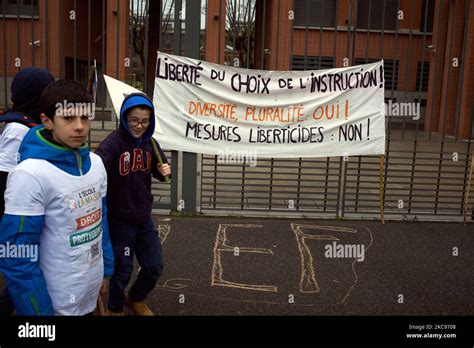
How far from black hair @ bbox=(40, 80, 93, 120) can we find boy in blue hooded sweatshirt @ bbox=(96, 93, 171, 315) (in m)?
0.78

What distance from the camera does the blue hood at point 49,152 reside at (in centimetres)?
221

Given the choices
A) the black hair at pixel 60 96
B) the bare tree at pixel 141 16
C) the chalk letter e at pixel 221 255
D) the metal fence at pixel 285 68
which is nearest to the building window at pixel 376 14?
the metal fence at pixel 285 68

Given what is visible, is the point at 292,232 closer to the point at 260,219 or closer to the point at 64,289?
the point at 260,219

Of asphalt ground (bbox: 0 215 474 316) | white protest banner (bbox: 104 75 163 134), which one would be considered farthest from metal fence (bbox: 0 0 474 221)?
white protest banner (bbox: 104 75 163 134)

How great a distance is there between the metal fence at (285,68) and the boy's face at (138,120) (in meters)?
3.01

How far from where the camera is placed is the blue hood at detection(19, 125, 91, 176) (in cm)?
221

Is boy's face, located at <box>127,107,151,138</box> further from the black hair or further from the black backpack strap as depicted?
the black hair
